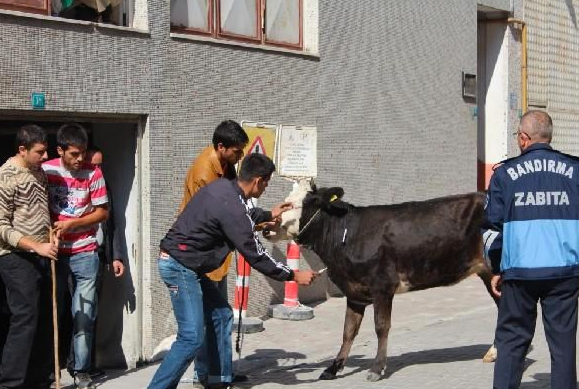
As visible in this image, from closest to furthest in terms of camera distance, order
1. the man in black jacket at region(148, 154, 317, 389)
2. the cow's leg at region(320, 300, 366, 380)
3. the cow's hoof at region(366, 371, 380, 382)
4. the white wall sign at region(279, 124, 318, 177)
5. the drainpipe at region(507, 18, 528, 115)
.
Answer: the man in black jacket at region(148, 154, 317, 389) → the cow's hoof at region(366, 371, 380, 382) → the cow's leg at region(320, 300, 366, 380) → the white wall sign at region(279, 124, 318, 177) → the drainpipe at region(507, 18, 528, 115)

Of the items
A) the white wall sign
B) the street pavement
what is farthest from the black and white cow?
the white wall sign

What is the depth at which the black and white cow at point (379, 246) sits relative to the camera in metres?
9.25

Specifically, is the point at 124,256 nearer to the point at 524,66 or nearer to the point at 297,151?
the point at 297,151

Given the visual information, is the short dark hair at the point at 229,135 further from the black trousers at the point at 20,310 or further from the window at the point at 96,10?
the window at the point at 96,10

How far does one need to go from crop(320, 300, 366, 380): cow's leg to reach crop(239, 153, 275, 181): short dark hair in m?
1.89

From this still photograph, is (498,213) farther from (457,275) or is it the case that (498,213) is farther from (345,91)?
(345,91)

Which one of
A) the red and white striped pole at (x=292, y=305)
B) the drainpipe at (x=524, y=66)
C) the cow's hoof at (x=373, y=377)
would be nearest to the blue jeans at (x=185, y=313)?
the cow's hoof at (x=373, y=377)

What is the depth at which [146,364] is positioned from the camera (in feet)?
34.1

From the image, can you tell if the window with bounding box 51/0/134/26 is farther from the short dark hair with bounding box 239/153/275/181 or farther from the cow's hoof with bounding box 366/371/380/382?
the cow's hoof with bounding box 366/371/380/382

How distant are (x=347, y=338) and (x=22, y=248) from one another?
282 centimetres

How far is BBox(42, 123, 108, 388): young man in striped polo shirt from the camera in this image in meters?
8.65

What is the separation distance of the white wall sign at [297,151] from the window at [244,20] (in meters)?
1.15

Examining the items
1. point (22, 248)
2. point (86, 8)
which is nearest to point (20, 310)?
point (22, 248)

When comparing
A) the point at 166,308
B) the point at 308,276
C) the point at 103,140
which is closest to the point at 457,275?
the point at 308,276
